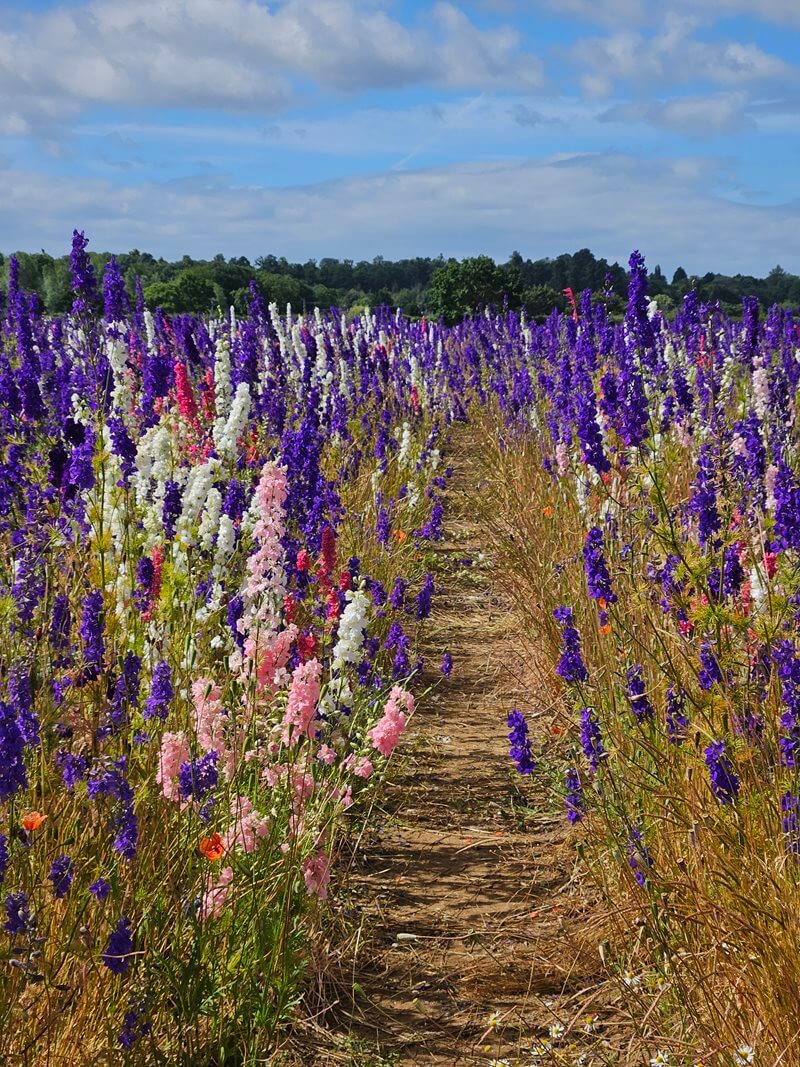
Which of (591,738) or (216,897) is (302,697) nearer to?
(216,897)

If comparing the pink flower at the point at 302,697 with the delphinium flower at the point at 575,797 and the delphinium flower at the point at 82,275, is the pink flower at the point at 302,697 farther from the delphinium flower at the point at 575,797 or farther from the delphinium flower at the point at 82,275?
the delphinium flower at the point at 82,275

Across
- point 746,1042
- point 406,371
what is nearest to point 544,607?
point 746,1042

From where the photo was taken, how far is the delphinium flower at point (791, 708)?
2.29 meters

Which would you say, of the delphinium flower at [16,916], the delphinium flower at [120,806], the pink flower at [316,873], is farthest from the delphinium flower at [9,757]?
the pink flower at [316,873]

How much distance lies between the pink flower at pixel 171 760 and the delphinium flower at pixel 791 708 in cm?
133

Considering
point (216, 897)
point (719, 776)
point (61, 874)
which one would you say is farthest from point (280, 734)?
point (719, 776)

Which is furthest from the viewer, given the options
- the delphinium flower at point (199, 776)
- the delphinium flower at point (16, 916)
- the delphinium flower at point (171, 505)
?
the delphinium flower at point (171, 505)

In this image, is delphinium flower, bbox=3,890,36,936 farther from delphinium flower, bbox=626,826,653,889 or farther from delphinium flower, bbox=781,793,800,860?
delphinium flower, bbox=781,793,800,860

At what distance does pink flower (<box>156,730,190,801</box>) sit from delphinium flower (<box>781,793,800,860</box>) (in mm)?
1313

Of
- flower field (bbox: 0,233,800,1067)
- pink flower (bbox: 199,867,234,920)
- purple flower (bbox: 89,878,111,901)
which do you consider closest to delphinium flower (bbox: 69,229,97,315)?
flower field (bbox: 0,233,800,1067)

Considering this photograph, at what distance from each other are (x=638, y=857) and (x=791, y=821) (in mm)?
327

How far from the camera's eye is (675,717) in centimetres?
279

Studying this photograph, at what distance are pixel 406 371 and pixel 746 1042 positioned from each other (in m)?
11.4

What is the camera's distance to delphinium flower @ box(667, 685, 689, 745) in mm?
2742
